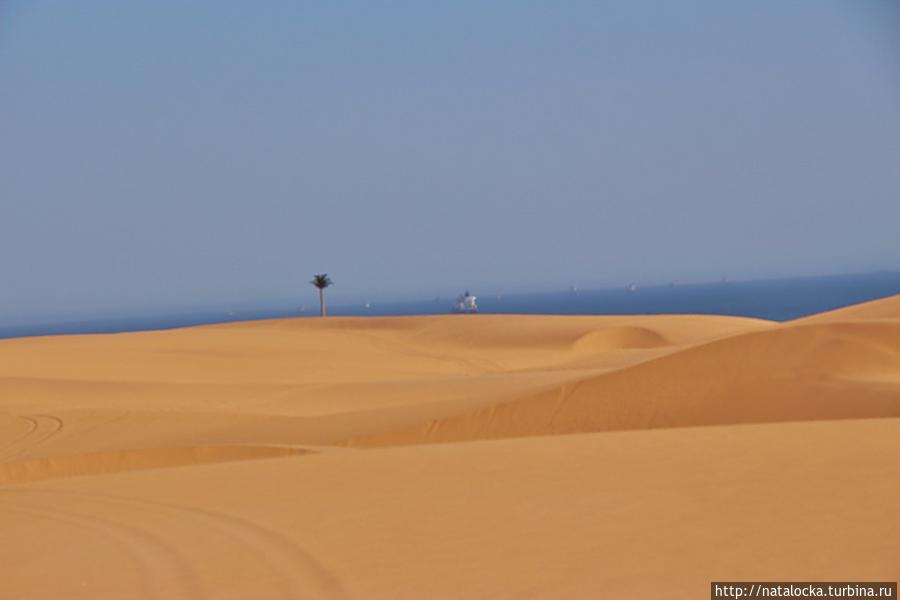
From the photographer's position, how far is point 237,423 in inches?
702

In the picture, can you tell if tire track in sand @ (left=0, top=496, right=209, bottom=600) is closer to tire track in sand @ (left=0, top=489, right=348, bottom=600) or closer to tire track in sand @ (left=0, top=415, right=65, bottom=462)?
tire track in sand @ (left=0, top=489, right=348, bottom=600)

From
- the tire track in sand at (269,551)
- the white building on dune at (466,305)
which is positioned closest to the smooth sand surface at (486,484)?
the tire track in sand at (269,551)

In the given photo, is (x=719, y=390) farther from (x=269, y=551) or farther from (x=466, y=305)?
(x=466, y=305)

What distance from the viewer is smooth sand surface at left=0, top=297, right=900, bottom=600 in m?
5.77

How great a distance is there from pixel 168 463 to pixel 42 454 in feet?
6.97

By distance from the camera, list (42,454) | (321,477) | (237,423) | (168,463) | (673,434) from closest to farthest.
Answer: (321,477), (673,434), (168,463), (42,454), (237,423)

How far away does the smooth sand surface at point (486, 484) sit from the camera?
18.9 feet

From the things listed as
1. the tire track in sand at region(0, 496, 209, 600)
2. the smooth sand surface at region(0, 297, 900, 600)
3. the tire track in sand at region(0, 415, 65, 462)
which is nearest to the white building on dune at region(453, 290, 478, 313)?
the smooth sand surface at region(0, 297, 900, 600)

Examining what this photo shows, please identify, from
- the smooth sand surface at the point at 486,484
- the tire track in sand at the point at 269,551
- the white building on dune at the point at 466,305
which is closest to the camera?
the tire track in sand at the point at 269,551

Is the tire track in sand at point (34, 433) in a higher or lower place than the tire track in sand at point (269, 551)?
lower

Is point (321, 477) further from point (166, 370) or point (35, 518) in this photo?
point (166, 370)

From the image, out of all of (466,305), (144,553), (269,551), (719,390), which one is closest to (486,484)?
(269,551)

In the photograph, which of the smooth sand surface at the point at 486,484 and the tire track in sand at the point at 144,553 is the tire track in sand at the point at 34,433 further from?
the tire track in sand at the point at 144,553

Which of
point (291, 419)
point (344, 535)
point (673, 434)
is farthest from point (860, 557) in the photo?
point (291, 419)
